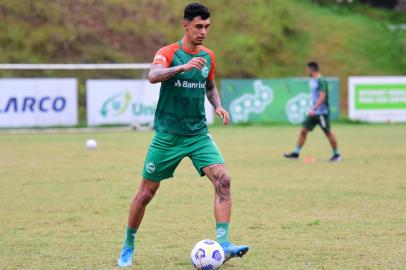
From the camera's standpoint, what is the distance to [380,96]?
32750 millimetres

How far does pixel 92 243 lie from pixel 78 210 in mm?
2465

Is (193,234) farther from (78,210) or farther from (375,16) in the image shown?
(375,16)

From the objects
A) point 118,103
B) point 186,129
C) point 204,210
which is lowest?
point 118,103

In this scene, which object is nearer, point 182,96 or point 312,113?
point 182,96

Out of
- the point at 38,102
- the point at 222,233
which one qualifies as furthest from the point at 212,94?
the point at 38,102

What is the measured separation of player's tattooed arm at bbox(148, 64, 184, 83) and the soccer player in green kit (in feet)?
0.45

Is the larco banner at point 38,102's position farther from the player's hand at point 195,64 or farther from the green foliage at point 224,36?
the player's hand at point 195,64

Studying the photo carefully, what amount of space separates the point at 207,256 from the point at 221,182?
738 millimetres

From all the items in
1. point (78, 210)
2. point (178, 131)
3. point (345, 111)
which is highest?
point (178, 131)

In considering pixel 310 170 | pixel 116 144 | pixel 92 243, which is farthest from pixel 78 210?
pixel 116 144

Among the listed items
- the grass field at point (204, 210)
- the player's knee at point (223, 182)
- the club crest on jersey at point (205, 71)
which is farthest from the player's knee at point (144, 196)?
the club crest on jersey at point (205, 71)

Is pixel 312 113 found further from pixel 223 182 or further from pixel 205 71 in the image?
pixel 223 182

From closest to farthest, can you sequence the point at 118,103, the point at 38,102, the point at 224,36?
1. the point at 38,102
2. the point at 118,103
3. the point at 224,36

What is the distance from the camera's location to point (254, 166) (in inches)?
657
